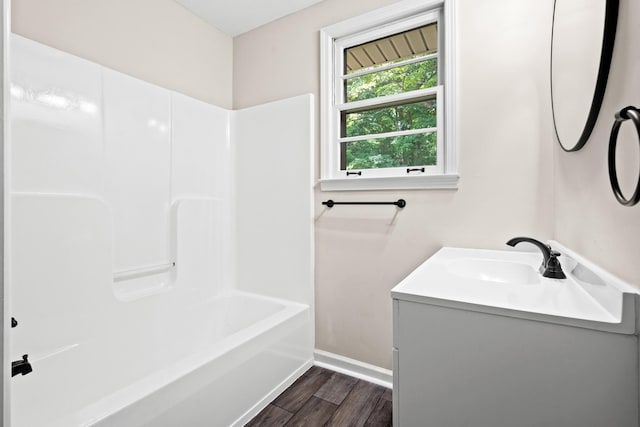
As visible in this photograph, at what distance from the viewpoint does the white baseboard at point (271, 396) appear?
1.54 metres

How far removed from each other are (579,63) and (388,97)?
3.29ft

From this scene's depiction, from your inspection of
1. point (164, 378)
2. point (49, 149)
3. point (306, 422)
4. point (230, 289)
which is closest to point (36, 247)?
point (49, 149)

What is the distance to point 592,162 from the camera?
1.01 m

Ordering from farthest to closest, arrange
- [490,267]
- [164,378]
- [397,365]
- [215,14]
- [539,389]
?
1. [215,14]
2. [490,267]
3. [164,378]
4. [397,365]
5. [539,389]

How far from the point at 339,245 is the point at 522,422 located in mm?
1399

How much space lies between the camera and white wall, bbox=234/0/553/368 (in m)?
1.52

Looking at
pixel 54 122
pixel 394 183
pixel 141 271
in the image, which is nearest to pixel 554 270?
pixel 394 183

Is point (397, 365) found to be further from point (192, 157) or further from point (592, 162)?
point (192, 157)

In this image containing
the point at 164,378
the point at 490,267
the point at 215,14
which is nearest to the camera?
the point at 164,378

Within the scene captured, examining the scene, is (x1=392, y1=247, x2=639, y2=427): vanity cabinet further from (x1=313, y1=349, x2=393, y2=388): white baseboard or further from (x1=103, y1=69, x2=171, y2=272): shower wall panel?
(x1=103, y1=69, x2=171, y2=272): shower wall panel

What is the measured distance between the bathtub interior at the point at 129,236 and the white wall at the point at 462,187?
223 millimetres

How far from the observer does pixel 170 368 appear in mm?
1262

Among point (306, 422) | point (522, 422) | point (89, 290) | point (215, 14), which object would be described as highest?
point (215, 14)

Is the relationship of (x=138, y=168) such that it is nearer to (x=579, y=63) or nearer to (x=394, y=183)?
(x=394, y=183)
